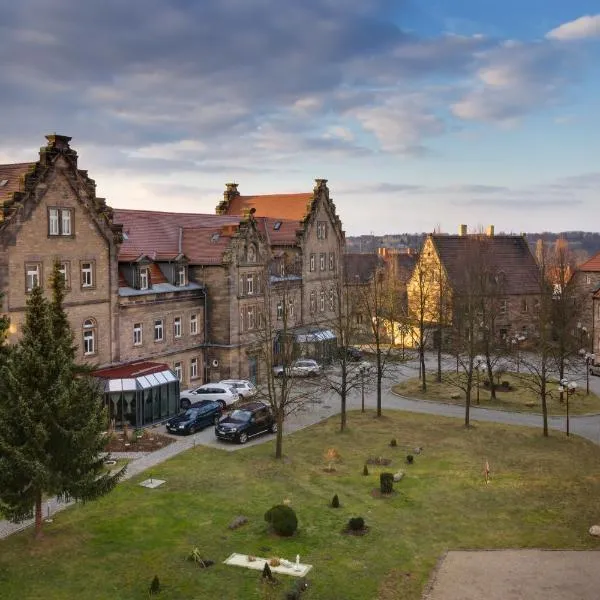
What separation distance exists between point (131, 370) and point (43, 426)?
1936 cm

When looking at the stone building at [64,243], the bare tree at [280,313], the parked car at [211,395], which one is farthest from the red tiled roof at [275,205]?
the stone building at [64,243]

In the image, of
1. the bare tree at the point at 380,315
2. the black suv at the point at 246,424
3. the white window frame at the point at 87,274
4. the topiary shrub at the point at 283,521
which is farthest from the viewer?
the bare tree at the point at 380,315

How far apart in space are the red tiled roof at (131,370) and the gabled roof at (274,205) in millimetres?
28361

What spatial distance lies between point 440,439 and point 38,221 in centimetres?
2582

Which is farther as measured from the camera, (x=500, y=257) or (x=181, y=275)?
(x=500, y=257)

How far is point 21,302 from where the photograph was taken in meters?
36.4

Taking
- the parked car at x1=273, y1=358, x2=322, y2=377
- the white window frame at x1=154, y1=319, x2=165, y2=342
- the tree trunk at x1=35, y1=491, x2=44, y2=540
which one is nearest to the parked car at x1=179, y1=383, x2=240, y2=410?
the white window frame at x1=154, y1=319, x2=165, y2=342

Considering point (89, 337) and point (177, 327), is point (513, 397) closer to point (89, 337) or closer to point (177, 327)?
point (177, 327)

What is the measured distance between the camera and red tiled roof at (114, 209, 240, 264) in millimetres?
48250

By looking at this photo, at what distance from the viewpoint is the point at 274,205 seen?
7006 centimetres

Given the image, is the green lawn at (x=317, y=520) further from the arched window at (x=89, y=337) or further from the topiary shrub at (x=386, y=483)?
the arched window at (x=89, y=337)

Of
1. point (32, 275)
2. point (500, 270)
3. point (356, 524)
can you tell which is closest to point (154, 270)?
point (32, 275)

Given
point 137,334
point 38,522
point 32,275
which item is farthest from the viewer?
point 137,334

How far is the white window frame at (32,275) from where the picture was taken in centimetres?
3669
